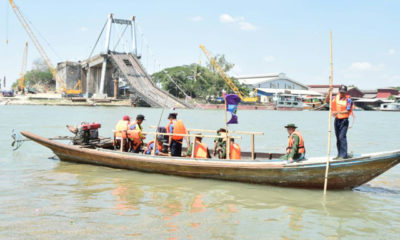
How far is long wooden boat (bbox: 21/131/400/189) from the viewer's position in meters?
7.85

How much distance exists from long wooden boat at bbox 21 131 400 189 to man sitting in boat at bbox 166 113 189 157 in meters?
0.48

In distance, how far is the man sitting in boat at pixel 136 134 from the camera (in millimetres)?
10672

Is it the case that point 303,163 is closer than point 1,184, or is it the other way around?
point 303,163

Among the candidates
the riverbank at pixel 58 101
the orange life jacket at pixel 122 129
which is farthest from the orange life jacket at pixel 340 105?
the riverbank at pixel 58 101

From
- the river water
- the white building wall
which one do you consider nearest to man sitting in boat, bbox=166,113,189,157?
the river water

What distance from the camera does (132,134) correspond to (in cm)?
1070

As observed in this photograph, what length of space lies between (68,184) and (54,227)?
3.27 metres

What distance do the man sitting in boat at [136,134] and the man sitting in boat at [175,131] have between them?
3.47 ft

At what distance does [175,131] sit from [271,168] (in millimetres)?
2690

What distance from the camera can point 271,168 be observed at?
8.44m

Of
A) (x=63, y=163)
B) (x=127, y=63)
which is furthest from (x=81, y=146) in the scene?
(x=127, y=63)

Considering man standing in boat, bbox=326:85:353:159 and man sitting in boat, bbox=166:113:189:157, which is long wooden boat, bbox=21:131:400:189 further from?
man sitting in boat, bbox=166:113:189:157

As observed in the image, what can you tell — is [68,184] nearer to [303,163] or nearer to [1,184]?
[1,184]

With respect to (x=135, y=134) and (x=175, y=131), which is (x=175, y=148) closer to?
(x=175, y=131)
